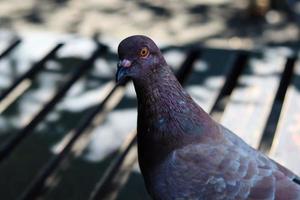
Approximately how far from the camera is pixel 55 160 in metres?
3.50

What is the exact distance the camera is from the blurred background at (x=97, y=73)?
137 inches

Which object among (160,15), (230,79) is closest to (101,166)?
(230,79)

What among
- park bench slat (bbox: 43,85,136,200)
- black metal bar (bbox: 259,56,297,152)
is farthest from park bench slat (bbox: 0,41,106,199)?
black metal bar (bbox: 259,56,297,152)

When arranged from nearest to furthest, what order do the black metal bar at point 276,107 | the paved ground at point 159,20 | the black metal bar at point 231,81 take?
1. the black metal bar at point 276,107
2. the black metal bar at point 231,81
3. the paved ground at point 159,20

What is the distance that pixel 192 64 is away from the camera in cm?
423

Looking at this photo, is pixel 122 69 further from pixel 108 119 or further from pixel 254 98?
pixel 254 98

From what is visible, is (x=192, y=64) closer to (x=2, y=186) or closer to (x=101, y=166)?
(x=101, y=166)

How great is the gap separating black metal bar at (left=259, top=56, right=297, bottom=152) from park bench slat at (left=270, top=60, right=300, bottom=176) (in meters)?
0.03

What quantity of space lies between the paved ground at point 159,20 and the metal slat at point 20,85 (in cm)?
57

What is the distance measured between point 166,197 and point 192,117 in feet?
1.17

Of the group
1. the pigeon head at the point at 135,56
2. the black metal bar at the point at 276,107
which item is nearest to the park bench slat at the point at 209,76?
the black metal bar at the point at 276,107

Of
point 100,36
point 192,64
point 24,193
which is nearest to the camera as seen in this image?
point 24,193

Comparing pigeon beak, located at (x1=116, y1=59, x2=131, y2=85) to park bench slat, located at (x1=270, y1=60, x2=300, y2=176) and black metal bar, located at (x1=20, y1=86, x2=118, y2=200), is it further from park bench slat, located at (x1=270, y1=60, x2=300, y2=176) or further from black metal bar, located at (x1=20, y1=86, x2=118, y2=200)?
park bench slat, located at (x1=270, y1=60, x2=300, y2=176)

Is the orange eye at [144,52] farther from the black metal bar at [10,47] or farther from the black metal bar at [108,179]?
the black metal bar at [10,47]
